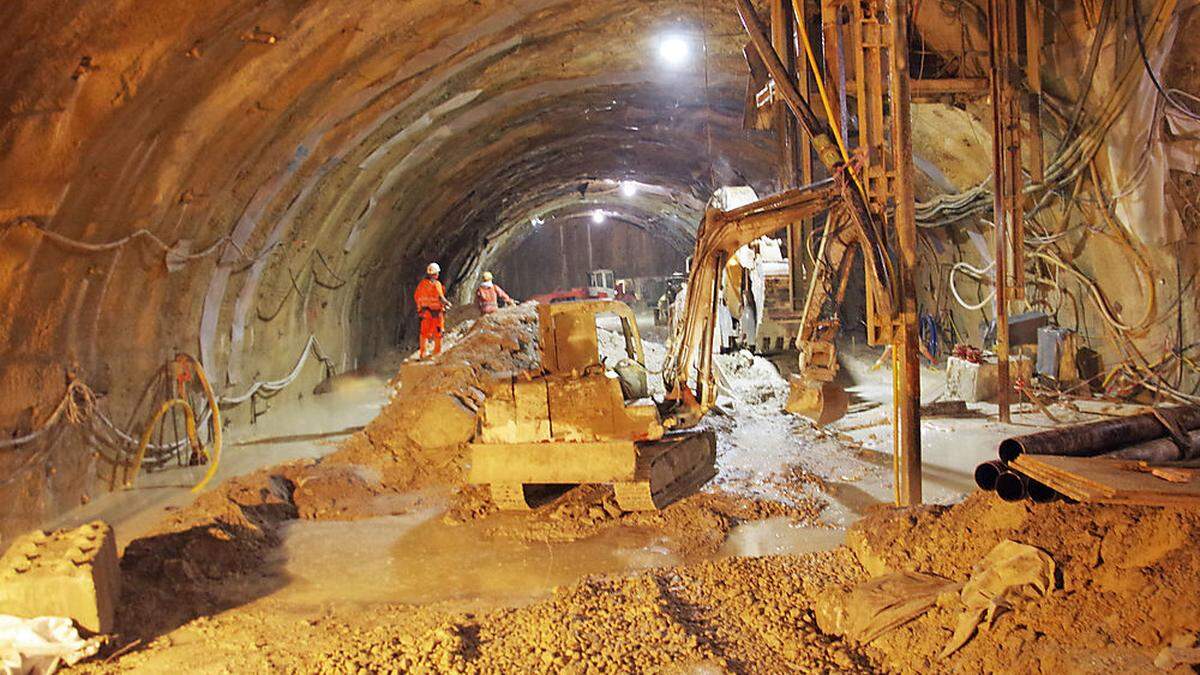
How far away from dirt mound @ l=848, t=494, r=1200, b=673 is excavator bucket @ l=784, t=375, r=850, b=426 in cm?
197

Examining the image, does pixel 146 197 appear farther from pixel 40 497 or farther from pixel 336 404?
pixel 336 404

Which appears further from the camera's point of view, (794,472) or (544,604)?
(794,472)

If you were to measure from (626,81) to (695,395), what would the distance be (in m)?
6.43

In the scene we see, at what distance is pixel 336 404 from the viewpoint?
43.5 ft

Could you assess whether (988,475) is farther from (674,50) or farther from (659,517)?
(674,50)

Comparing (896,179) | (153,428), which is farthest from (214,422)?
(896,179)

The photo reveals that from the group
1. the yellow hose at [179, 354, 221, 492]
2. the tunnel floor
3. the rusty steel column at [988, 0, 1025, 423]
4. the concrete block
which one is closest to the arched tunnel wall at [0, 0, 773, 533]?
the yellow hose at [179, 354, 221, 492]

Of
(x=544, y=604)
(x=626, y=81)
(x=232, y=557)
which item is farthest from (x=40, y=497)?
(x=626, y=81)

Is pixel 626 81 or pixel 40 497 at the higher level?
pixel 626 81

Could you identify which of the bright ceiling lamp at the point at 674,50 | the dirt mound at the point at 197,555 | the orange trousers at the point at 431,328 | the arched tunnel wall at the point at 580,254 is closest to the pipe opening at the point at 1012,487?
the dirt mound at the point at 197,555

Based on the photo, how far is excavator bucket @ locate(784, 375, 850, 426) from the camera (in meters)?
6.47

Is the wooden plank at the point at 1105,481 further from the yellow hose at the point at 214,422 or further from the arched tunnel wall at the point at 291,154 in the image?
the yellow hose at the point at 214,422

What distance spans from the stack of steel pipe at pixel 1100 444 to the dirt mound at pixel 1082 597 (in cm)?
12

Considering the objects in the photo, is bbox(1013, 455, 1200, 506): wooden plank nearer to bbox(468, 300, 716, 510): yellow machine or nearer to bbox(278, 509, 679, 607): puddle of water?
bbox(278, 509, 679, 607): puddle of water
